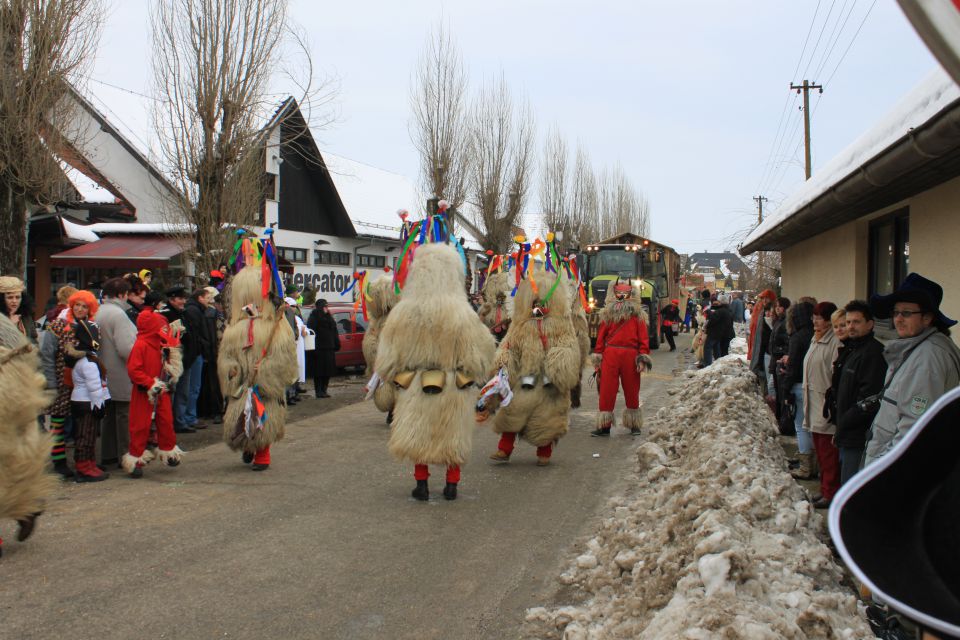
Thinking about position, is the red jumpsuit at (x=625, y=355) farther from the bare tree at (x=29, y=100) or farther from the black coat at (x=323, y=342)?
the bare tree at (x=29, y=100)

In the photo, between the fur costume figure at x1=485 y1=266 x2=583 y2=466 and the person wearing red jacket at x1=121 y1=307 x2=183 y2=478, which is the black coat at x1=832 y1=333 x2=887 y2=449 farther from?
the person wearing red jacket at x1=121 y1=307 x2=183 y2=478

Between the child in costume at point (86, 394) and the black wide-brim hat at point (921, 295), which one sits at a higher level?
the black wide-brim hat at point (921, 295)

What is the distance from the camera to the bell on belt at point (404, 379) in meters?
6.52

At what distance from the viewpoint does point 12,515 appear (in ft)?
16.1

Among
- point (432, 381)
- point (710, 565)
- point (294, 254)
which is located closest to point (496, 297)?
point (432, 381)

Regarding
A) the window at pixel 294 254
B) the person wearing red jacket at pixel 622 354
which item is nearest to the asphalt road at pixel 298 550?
the person wearing red jacket at pixel 622 354

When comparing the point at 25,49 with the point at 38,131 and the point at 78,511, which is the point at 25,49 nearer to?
the point at 38,131

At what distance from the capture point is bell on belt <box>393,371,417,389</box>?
6.52 meters

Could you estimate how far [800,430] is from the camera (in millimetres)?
7961

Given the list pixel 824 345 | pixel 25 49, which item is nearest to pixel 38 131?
pixel 25 49

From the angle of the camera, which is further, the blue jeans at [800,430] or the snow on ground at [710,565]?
the blue jeans at [800,430]

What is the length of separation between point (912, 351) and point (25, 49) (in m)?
12.1

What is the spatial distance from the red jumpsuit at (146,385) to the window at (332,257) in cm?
1990

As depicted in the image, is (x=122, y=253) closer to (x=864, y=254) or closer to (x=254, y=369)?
(x=254, y=369)
